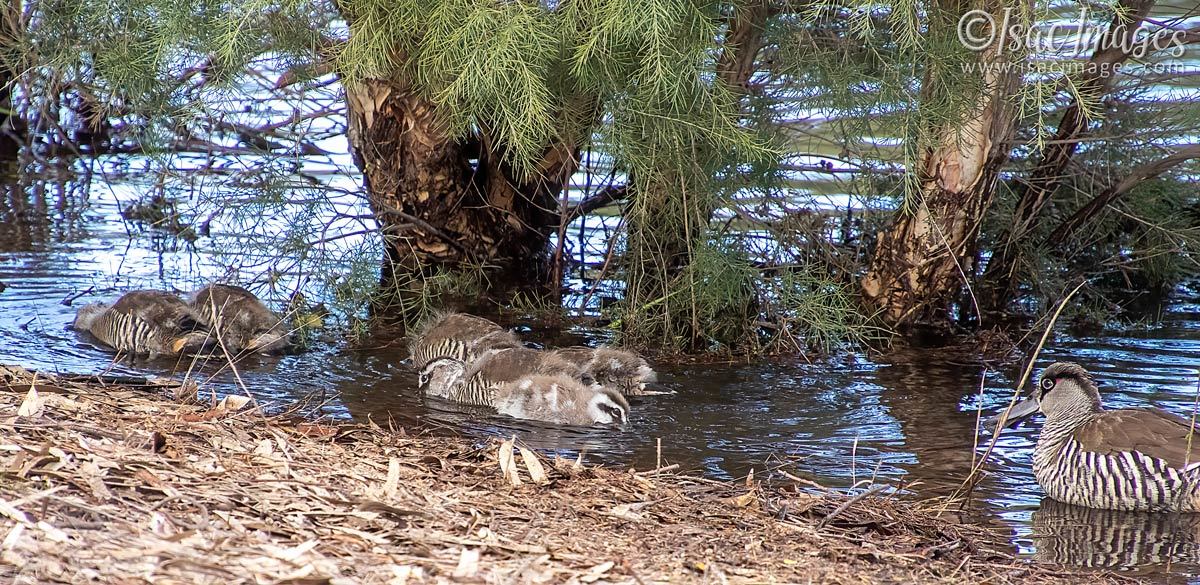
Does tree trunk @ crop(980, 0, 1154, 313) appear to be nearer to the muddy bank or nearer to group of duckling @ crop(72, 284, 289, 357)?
the muddy bank

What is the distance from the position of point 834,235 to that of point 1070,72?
2859 mm

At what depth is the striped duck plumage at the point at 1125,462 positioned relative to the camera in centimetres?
640

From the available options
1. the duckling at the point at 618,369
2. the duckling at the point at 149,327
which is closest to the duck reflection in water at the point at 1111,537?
the duckling at the point at 618,369

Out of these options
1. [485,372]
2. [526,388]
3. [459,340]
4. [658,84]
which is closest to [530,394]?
[526,388]

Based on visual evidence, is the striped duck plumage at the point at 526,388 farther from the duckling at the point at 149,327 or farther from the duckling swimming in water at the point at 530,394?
the duckling at the point at 149,327

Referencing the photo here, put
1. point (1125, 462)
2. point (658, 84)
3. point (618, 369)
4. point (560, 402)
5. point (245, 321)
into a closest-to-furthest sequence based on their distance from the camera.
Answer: point (1125, 462)
point (658, 84)
point (560, 402)
point (618, 369)
point (245, 321)

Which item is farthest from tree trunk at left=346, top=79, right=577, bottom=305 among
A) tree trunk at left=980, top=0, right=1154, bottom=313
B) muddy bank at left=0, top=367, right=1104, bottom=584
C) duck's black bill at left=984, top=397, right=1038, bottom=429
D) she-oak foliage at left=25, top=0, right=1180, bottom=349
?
muddy bank at left=0, top=367, right=1104, bottom=584

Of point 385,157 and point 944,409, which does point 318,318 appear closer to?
point 385,157

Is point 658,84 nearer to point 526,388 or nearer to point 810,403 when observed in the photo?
point 526,388

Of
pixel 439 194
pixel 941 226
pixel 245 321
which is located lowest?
pixel 245 321

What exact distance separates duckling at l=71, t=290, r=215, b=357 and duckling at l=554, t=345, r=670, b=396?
277 cm

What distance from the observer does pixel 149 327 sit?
9133 millimetres

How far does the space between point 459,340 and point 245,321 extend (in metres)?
1.67

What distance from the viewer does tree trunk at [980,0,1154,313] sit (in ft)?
30.5
